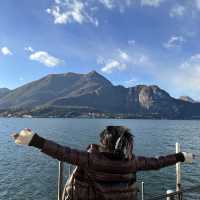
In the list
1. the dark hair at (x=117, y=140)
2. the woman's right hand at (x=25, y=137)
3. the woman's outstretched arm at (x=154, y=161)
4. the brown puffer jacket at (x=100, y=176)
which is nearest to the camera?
the woman's right hand at (x=25, y=137)

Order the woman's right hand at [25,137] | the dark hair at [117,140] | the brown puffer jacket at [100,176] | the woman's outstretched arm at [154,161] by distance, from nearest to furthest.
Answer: the woman's right hand at [25,137] → the brown puffer jacket at [100,176] → the dark hair at [117,140] → the woman's outstretched arm at [154,161]

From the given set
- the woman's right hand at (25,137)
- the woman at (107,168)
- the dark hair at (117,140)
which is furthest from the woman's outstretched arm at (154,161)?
the woman's right hand at (25,137)

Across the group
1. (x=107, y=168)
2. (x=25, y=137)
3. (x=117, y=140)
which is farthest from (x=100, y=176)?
(x=25, y=137)

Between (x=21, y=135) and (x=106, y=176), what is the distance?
136 cm

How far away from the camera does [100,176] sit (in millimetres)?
4395

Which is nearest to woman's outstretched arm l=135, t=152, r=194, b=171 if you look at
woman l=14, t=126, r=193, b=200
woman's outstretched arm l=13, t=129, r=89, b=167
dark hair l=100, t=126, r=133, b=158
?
woman l=14, t=126, r=193, b=200

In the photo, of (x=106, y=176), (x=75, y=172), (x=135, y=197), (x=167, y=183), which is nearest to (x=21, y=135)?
(x=75, y=172)

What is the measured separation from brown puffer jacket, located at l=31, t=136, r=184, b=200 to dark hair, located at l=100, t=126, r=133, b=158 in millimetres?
115

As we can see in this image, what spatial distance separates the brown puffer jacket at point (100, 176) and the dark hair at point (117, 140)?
12cm

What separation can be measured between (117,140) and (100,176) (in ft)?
1.88

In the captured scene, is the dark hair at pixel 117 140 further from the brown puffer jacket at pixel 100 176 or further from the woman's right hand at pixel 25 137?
the woman's right hand at pixel 25 137

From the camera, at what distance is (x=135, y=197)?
4695 mm

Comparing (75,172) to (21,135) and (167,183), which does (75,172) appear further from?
(167,183)

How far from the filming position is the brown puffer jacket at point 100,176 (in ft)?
14.2
